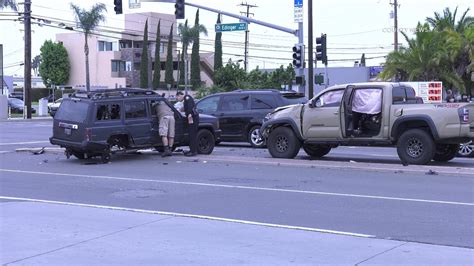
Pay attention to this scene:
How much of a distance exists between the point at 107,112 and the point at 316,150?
579cm

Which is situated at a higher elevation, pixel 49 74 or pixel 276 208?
pixel 49 74

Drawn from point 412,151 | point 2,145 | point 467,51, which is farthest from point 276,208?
point 467,51

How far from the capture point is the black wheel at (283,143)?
16.2 meters

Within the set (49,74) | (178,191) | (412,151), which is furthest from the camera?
(49,74)

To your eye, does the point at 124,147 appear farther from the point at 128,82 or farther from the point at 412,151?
the point at 128,82

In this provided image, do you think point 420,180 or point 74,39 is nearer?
point 420,180

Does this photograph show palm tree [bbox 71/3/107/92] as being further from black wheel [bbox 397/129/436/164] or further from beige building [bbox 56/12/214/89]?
black wheel [bbox 397/129/436/164]

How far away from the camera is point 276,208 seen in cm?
949

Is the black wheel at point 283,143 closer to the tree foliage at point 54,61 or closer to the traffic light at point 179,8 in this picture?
the traffic light at point 179,8

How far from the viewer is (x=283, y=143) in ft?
54.0

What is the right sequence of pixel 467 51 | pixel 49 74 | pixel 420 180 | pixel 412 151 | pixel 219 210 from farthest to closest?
pixel 49 74 → pixel 467 51 → pixel 412 151 → pixel 420 180 → pixel 219 210

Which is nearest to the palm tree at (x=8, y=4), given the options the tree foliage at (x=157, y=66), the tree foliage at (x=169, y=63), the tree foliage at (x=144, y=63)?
the tree foliage at (x=144, y=63)

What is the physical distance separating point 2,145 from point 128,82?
2599 inches

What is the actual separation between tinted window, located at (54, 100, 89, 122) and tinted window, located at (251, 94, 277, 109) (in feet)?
20.2
